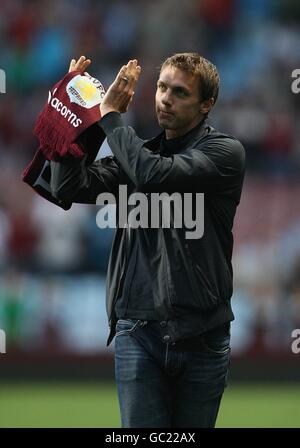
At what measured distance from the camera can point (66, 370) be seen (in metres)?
10.5

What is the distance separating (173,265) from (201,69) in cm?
79

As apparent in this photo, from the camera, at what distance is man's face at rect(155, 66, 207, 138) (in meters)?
4.43

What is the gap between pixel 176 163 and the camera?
4336 millimetres

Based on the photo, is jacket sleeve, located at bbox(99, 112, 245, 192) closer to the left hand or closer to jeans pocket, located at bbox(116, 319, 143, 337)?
the left hand

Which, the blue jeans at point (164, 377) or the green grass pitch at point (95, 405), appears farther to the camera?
the green grass pitch at point (95, 405)

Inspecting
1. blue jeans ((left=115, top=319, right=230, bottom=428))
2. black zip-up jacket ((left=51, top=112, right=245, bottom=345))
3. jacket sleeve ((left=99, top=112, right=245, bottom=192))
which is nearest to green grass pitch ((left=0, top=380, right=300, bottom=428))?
blue jeans ((left=115, top=319, right=230, bottom=428))

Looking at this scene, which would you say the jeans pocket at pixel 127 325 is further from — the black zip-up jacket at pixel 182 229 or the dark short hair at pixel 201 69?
the dark short hair at pixel 201 69

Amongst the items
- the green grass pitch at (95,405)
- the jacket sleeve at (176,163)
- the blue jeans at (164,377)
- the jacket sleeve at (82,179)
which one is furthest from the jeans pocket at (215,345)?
the green grass pitch at (95,405)

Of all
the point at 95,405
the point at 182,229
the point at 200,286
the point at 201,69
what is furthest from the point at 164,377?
the point at 95,405

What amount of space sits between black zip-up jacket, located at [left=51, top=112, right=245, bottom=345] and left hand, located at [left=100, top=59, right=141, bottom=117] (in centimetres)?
5

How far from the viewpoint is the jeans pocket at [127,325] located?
442 centimetres

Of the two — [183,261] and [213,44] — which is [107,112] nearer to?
[183,261]

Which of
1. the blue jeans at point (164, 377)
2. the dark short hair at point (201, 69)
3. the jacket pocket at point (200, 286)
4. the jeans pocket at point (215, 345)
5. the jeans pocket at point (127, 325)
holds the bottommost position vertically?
the blue jeans at point (164, 377)

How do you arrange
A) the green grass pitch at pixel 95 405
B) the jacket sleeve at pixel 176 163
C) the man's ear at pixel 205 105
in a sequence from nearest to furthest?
the jacket sleeve at pixel 176 163
the man's ear at pixel 205 105
the green grass pitch at pixel 95 405
